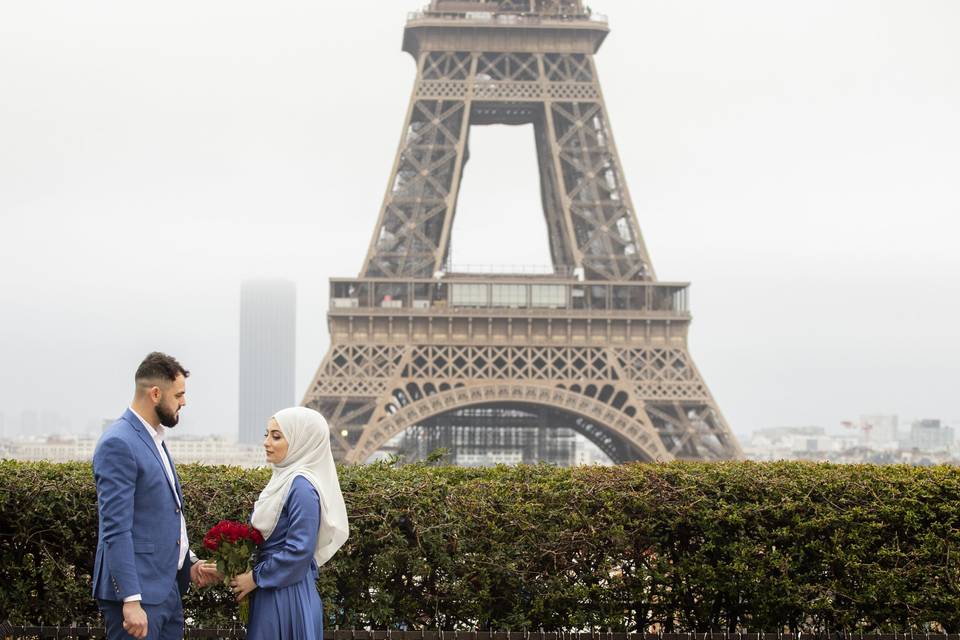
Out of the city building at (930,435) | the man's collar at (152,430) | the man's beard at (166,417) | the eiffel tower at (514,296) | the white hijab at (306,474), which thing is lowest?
the city building at (930,435)

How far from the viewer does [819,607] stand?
8.48m

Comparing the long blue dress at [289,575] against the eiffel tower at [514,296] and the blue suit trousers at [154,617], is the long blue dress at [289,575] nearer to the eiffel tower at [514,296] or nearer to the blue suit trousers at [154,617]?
the blue suit trousers at [154,617]

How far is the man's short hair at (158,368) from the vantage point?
20.2ft

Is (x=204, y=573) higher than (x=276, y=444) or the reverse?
the reverse

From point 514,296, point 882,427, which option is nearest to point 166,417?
point 514,296

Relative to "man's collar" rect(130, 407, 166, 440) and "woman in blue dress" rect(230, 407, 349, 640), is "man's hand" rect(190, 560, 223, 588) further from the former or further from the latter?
"man's collar" rect(130, 407, 166, 440)

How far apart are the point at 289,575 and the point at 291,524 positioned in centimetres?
27

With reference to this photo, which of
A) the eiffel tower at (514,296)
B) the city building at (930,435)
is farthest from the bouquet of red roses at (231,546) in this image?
the city building at (930,435)

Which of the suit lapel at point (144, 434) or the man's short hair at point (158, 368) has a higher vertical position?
the man's short hair at point (158, 368)

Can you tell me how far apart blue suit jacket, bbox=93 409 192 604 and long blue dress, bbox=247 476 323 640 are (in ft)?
1.73

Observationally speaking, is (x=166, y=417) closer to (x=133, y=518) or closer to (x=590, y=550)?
(x=133, y=518)

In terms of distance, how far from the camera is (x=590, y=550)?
8484 millimetres

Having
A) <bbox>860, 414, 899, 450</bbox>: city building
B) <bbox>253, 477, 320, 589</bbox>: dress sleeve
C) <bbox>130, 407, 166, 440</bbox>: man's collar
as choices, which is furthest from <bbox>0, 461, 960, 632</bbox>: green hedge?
<bbox>860, 414, 899, 450</bbox>: city building

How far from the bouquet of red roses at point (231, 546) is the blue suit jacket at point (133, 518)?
0.89ft
